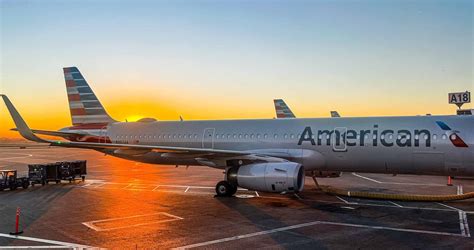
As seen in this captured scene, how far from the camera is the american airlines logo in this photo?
1739 centimetres

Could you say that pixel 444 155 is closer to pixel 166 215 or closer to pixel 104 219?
pixel 166 215

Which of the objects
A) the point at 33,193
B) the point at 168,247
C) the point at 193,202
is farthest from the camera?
the point at 33,193

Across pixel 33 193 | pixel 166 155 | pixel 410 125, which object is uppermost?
pixel 410 125

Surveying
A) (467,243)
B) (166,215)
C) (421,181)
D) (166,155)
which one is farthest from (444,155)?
(166,155)

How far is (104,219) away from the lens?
47.7 ft

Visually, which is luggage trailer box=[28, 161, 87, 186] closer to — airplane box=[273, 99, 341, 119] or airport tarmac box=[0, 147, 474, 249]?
airport tarmac box=[0, 147, 474, 249]

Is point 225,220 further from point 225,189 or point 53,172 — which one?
point 53,172

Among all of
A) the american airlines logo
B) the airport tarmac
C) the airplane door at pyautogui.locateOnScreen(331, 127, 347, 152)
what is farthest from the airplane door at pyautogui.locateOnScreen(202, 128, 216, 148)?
the airplane door at pyautogui.locateOnScreen(331, 127, 347, 152)

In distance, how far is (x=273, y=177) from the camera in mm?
17516

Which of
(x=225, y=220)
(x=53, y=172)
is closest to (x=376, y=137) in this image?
(x=225, y=220)

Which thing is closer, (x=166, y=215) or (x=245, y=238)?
(x=245, y=238)

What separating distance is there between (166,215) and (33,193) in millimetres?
10704

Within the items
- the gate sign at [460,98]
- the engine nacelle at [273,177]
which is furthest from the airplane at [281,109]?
the engine nacelle at [273,177]

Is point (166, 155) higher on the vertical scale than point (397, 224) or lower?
higher
